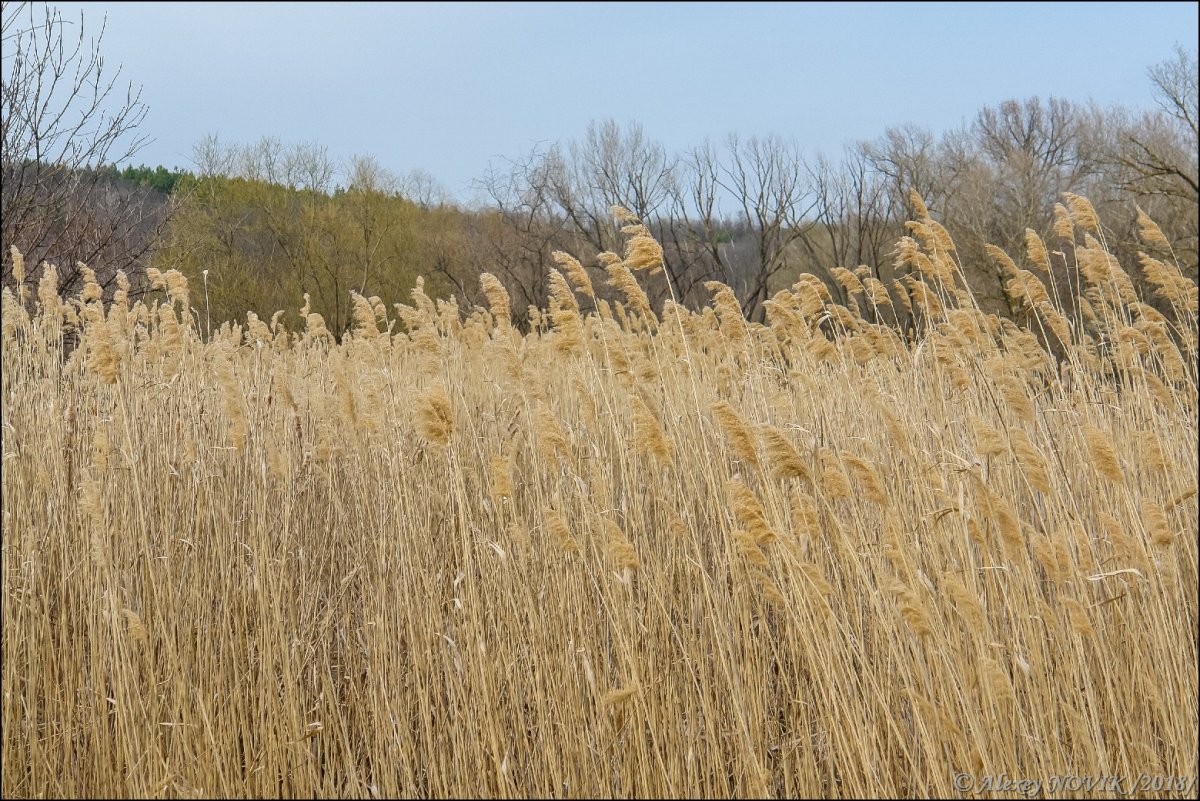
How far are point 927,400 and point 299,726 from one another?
2590 millimetres

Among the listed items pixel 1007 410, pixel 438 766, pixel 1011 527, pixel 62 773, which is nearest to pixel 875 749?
pixel 1011 527

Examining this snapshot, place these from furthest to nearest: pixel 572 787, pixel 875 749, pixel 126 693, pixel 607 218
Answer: pixel 607 218, pixel 126 693, pixel 572 787, pixel 875 749

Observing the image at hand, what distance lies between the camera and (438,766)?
255 centimetres

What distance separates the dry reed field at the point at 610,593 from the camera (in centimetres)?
202

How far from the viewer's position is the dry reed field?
6.64 feet

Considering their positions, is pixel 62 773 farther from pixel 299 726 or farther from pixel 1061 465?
pixel 1061 465

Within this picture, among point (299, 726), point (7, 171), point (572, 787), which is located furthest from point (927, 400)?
point (7, 171)

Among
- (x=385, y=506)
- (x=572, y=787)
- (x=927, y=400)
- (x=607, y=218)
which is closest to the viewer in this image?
(x=572, y=787)

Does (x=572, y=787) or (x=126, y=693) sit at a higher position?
(x=126, y=693)

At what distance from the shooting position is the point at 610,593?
7.77ft

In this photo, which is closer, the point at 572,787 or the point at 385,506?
the point at 572,787

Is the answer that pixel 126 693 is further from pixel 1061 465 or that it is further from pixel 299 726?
pixel 1061 465

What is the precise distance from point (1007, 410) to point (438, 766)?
8.62 feet

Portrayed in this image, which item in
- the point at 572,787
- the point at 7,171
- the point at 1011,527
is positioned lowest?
the point at 572,787
